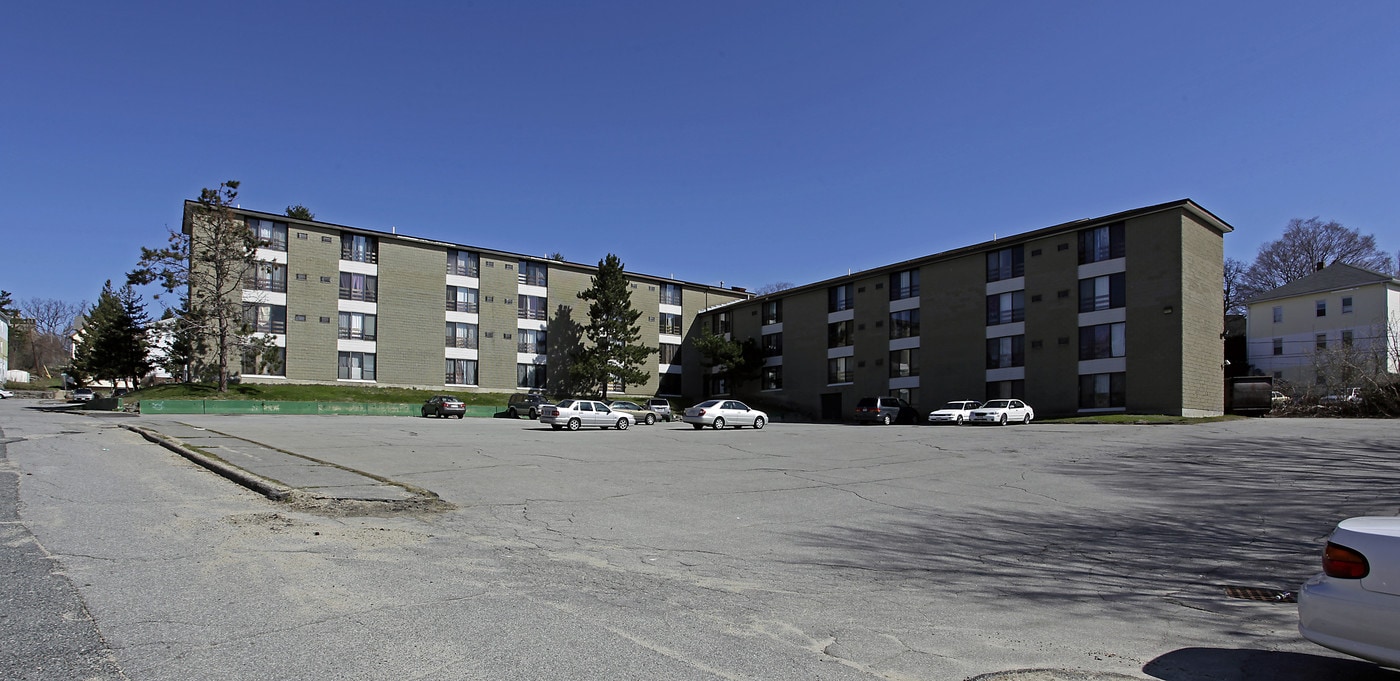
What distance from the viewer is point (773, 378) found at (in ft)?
214

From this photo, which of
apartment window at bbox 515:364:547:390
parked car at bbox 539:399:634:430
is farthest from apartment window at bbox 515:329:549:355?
parked car at bbox 539:399:634:430

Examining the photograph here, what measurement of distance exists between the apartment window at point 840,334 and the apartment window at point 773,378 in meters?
5.99

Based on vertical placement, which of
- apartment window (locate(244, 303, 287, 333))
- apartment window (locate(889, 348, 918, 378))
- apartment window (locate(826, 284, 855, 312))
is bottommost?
apartment window (locate(889, 348, 918, 378))

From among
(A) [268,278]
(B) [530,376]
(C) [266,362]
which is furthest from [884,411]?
(A) [268,278]

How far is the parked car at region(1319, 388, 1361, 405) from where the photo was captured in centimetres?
3928

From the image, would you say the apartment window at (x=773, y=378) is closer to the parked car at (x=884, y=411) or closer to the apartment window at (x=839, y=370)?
the apartment window at (x=839, y=370)

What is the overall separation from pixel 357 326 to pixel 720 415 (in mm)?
33124

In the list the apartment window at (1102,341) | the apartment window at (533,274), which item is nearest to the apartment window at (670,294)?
the apartment window at (533,274)

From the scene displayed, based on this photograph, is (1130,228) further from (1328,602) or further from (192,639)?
(192,639)

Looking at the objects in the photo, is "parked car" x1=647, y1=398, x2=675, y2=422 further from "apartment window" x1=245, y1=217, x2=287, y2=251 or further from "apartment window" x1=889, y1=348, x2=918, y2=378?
"apartment window" x1=245, y1=217, x2=287, y2=251

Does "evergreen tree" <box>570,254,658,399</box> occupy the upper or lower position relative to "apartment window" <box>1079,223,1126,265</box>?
lower

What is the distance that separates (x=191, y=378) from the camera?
5344 cm

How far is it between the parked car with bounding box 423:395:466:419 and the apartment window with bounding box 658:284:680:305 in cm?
2879

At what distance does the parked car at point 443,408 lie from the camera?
152 feet
